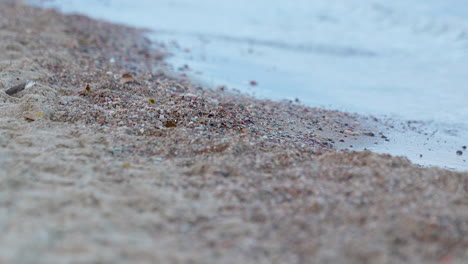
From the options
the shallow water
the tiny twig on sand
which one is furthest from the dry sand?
the shallow water

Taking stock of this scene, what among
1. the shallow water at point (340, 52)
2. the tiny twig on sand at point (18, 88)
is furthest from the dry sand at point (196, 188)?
the shallow water at point (340, 52)

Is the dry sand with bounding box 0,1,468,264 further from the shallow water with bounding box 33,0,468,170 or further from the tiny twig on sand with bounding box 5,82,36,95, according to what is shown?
the shallow water with bounding box 33,0,468,170

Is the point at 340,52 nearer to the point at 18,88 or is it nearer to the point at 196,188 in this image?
the point at 18,88

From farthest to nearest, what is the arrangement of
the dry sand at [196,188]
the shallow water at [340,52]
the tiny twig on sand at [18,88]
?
1. the shallow water at [340,52]
2. the tiny twig on sand at [18,88]
3. the dry sand at [196,188]

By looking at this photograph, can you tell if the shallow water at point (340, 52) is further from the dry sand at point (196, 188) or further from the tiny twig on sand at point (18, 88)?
the tiny twig on sand at point (18, 88)

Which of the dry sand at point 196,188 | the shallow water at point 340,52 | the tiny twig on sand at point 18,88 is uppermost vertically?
the shallow water at point 340,52

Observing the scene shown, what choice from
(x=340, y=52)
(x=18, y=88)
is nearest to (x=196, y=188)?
(x=18, y=88)
